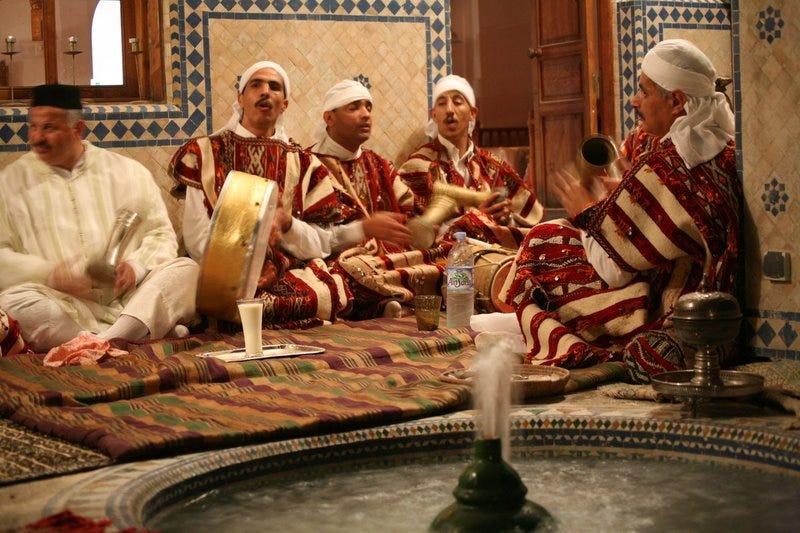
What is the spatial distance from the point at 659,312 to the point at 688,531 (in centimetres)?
223

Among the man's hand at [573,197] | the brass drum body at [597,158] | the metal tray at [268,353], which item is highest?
the brass drum body at [597,158]

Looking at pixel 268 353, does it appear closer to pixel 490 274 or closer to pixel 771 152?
pixel 490 274

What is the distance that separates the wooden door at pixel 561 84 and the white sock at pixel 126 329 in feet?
16.1

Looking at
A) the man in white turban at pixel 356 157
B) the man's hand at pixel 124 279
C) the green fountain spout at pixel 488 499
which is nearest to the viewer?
the green fountain spout at pixel 488 499

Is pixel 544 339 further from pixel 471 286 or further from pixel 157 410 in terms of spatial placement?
pixel 157 410

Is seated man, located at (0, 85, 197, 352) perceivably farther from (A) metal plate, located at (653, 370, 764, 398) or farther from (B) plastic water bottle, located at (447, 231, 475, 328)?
(A) metal plate, located at (653, 370, 764, 398)

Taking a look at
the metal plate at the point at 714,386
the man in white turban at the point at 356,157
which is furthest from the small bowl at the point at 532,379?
the man in white turban at the point at 356,157

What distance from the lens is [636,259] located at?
4953 mm

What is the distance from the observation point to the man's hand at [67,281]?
5.96 metres

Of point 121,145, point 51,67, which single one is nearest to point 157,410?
point 121,145

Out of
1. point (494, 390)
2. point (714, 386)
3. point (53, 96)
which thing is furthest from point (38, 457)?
point (53, 96)

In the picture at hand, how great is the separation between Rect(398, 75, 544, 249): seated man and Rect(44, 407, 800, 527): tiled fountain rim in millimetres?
4036

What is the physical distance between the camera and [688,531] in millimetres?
2953

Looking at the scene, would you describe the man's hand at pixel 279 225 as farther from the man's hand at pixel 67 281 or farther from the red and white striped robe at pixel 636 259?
the red and white striped robe at pixel 636 259
